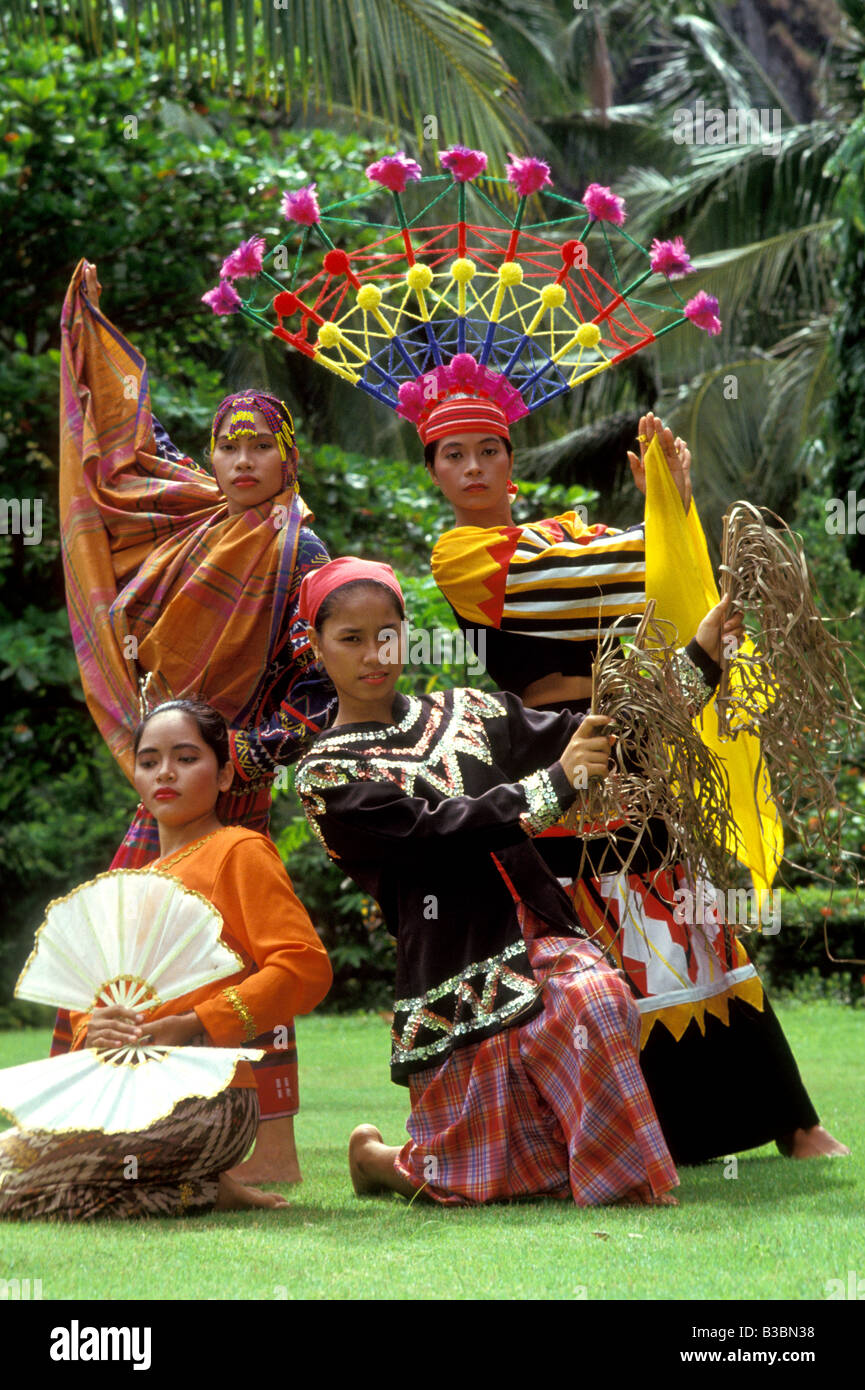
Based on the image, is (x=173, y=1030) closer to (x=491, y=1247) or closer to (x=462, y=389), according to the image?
(x=491, y=1247)

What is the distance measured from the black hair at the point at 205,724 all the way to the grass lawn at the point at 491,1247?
1156mm

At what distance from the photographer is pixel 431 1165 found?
3.83 m

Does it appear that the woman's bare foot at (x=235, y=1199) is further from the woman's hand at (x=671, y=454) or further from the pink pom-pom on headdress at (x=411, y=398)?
the pink pom-pom on headdress at (x=411, y=398)

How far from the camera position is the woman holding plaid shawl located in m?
4.62

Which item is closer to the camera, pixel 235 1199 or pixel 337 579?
pixel 235 1199

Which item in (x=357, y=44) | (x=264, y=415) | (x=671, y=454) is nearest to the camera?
(x=671, y=454)

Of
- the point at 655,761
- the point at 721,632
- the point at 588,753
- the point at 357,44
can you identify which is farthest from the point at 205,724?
the point at 357,44

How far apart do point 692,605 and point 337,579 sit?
0.89 metres

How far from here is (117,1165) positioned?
3658 mm

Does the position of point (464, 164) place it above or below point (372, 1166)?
above

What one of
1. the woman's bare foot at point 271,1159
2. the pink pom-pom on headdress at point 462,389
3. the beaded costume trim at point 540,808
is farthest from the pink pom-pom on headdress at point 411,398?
the woman's bare foot at point 271,1159

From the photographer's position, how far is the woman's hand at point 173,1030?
379cm

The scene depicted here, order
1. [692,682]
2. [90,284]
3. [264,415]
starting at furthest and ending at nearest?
[90,284], [264,415], [692,682]

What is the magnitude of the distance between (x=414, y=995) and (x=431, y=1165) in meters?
0.39
